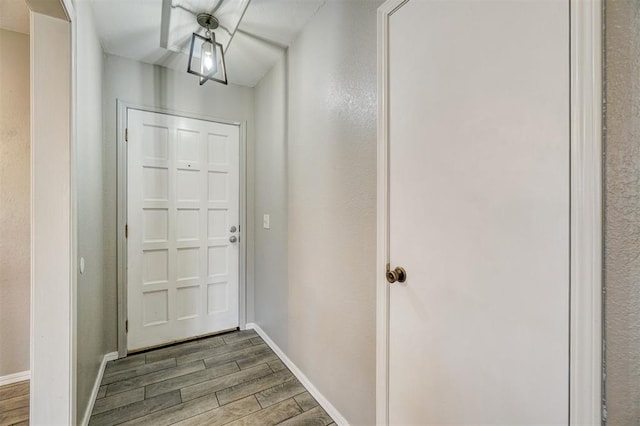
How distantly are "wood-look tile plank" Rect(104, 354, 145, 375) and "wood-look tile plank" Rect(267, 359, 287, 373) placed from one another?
103 cm

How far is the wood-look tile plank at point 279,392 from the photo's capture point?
68.9 inches

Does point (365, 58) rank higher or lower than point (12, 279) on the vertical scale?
higher

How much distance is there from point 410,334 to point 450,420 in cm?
30

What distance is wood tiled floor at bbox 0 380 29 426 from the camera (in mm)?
1623

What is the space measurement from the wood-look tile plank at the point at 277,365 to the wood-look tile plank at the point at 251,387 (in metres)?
0.05

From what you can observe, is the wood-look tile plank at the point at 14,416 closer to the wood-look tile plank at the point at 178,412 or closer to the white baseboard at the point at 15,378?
the white baseboard at the point at 15,378

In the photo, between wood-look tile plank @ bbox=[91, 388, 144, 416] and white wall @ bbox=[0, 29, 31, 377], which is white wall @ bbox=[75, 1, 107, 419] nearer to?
wood-look tile plank @ bbox=[91, 388, 144, 416]

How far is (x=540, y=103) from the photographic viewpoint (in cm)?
73

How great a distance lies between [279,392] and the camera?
184cm

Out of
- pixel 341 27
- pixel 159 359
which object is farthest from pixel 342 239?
pixel 159 359

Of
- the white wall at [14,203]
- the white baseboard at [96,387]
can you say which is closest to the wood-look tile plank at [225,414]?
the white baseboard at [96,387]

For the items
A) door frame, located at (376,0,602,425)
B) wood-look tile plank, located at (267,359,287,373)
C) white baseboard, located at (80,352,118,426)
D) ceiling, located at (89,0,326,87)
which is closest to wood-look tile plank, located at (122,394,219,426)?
white baseboard, located at (80,352,118,426)

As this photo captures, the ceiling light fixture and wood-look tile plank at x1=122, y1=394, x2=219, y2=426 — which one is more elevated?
the ceiling light fixture

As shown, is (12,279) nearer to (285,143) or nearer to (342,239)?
(285,143)
